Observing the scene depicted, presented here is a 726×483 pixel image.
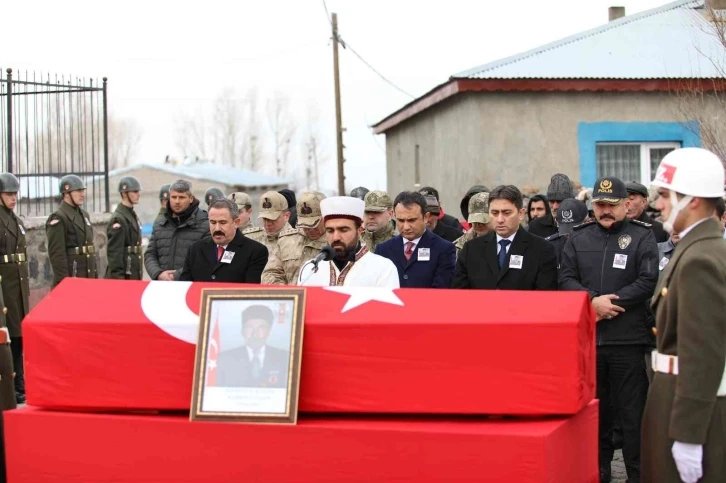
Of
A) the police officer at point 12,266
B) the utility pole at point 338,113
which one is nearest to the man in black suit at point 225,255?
the police officer at point 12,266

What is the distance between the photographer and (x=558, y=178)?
10.1 metres

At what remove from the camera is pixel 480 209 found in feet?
27.2

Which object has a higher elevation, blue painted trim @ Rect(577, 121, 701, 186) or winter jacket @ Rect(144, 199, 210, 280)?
blue painted trim @ Rect(577, 121, 701, 186)

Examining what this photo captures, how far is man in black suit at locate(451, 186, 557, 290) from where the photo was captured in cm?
652

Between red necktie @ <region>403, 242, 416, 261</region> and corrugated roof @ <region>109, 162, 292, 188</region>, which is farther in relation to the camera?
corrugated roof @ <region>109, 162, 292, 188</region>

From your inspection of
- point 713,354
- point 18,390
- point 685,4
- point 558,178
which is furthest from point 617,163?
point 713,354

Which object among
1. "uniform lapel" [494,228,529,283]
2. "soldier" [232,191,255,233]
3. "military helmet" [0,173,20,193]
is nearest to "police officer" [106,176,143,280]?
"military helmet" [0,173,20,193]

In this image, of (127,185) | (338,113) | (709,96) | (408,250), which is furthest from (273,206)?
(338,113)

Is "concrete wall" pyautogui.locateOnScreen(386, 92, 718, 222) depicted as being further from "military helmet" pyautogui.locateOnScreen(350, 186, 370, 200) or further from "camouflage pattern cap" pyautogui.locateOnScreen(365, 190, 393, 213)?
"camouflage pattern cap" pyautogui.locateOnScreen(365, 190, 393, 213)

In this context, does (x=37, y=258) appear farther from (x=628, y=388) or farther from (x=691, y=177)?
(x=691, y=177)

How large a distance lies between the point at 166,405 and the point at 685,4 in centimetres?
1977

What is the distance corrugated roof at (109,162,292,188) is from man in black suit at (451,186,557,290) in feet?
163

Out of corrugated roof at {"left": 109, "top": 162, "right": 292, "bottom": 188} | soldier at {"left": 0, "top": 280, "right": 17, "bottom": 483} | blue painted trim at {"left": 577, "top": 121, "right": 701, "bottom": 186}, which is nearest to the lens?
soldier at {"left": 0, "top": 280, "right": 17, "bottom": 483}

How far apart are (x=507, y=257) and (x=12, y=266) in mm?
6164
